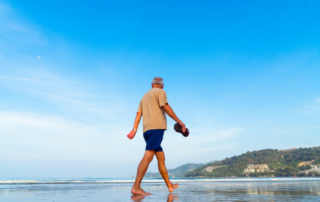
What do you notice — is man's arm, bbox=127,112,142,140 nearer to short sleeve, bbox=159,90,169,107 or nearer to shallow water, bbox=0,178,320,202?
short sleeve, bbox=159,90,169,107

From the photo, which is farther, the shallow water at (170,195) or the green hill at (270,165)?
the green hill at (270,165)

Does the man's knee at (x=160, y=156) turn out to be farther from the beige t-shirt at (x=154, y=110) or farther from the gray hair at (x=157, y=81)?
the gray hair at (x=157, y=81)

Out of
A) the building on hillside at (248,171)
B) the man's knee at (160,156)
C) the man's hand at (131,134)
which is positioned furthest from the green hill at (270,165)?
the man's hand at (131,134)

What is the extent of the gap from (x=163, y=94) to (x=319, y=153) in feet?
526

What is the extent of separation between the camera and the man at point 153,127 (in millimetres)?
4070

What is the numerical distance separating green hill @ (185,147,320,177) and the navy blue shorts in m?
118

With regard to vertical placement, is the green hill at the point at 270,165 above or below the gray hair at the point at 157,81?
below

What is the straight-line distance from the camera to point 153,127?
4.19m

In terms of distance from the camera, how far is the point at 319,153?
403 ft

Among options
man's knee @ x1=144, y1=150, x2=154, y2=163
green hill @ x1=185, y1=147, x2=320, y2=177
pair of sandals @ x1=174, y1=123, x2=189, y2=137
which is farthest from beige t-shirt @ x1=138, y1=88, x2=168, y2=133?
green hill @ x1=185, y1=147, x2=320, y2=177

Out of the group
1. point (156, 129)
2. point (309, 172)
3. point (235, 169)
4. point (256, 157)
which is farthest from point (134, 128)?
point (256, 157)

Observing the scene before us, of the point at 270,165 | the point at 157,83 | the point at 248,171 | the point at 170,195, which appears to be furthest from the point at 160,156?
the point at 270,165

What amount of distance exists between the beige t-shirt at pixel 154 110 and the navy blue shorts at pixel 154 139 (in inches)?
3.7

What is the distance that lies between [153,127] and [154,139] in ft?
0.87
